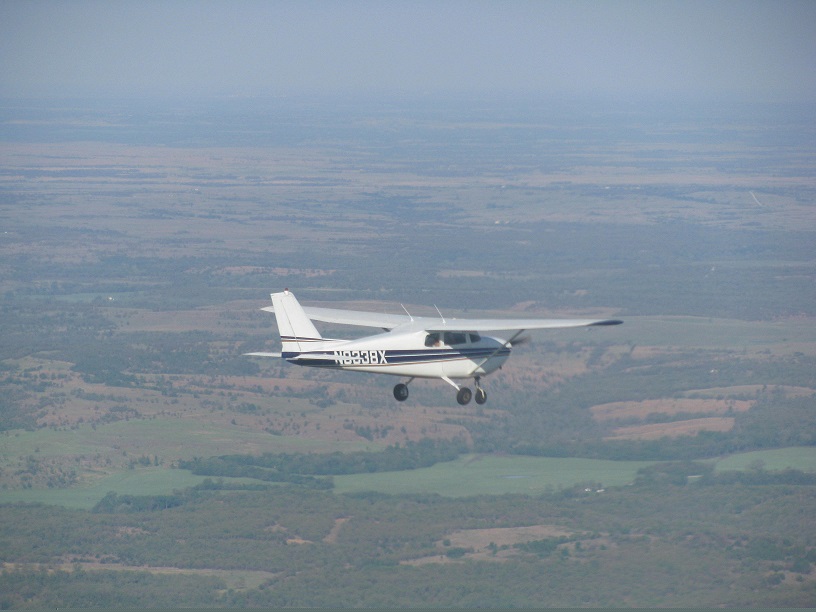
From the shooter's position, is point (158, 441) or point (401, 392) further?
point (158, 441)

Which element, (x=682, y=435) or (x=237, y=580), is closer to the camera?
(x=237, y=580)

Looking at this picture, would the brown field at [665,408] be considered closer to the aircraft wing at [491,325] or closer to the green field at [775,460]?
the green field at [775,460]

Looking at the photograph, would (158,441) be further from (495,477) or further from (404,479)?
(495,477)

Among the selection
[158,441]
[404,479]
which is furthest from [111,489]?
[404,479]

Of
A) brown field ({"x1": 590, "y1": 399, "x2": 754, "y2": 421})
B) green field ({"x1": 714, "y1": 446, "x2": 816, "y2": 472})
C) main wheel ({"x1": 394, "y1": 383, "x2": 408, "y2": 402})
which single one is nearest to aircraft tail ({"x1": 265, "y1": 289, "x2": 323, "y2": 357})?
main wheel ({"x1": 394, "y1": 383, "x2": 408, "y2": 402})

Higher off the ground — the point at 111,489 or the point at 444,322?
the point at 444,322

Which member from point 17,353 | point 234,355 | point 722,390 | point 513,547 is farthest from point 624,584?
point 17,353

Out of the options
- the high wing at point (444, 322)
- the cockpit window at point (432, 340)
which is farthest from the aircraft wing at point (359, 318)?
the cockpit window at point (432, 340)

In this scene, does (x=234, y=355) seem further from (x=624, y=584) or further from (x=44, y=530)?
(x=624, y=584)
